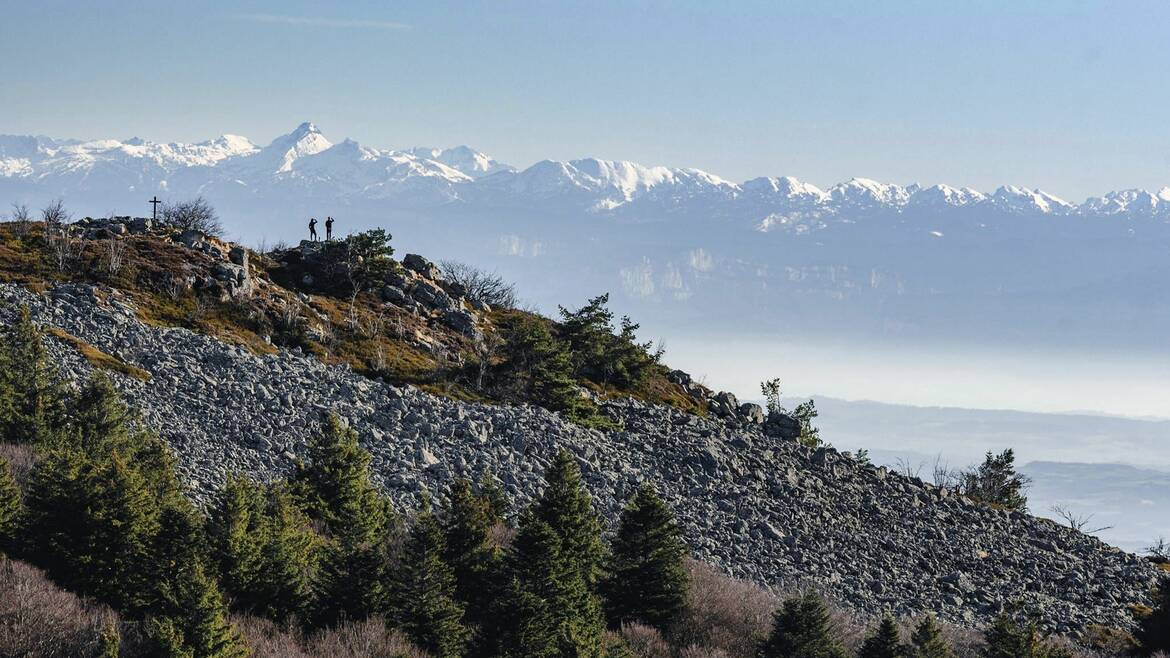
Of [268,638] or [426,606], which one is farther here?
[426,606]

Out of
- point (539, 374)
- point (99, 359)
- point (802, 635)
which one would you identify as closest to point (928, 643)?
point (802, 635)

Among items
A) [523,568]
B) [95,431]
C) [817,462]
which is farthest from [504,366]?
[523,568]

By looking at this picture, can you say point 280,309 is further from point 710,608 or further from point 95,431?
point 710,608

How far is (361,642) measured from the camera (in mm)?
30891

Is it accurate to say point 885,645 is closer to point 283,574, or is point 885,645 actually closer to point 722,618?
point 722,618

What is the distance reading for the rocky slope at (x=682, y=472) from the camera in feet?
169

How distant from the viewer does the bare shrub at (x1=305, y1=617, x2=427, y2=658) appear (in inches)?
1195

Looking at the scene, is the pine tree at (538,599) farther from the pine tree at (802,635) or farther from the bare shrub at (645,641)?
the pine tree at (802,635)

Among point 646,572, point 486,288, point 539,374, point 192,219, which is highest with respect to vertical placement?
point 192,219

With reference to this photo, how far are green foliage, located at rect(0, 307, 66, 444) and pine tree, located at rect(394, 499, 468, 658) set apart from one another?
22772 mm

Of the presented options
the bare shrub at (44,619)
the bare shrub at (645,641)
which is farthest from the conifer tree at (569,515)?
the bare shrub at (44,619)

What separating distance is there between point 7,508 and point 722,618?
1051 inches

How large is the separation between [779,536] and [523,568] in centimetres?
2474

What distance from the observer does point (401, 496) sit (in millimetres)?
49875
